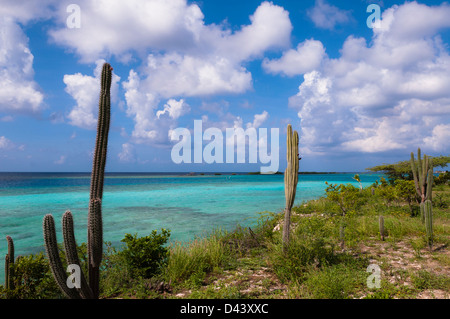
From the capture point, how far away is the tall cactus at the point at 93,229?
3.76 meters

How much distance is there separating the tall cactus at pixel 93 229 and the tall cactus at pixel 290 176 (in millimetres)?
3969

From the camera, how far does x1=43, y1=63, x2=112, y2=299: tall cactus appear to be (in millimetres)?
3762

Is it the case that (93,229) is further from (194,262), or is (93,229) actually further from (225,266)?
(225,266)

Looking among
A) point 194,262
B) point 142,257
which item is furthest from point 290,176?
point 142,257

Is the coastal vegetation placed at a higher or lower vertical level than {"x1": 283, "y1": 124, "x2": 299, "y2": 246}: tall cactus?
lower

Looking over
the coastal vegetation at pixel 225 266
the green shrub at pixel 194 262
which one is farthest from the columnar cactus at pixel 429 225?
the green shrub at pixel 194 262

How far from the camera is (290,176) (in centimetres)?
633

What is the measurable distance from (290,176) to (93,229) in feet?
14.3

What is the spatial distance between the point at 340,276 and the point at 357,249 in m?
2.68

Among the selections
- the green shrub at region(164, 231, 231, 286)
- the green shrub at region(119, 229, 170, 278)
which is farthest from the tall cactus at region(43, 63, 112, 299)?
the green shrub at region(164, 231, 231, 286)

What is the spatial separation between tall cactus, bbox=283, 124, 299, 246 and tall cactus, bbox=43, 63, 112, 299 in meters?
3.97

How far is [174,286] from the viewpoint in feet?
17.2

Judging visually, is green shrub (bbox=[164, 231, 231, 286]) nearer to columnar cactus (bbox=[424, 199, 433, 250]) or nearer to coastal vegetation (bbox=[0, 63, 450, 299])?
coastal vegetation (bbox=[0, 63, 450, 299])

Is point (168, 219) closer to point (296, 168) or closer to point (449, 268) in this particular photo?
point (296, 168)
